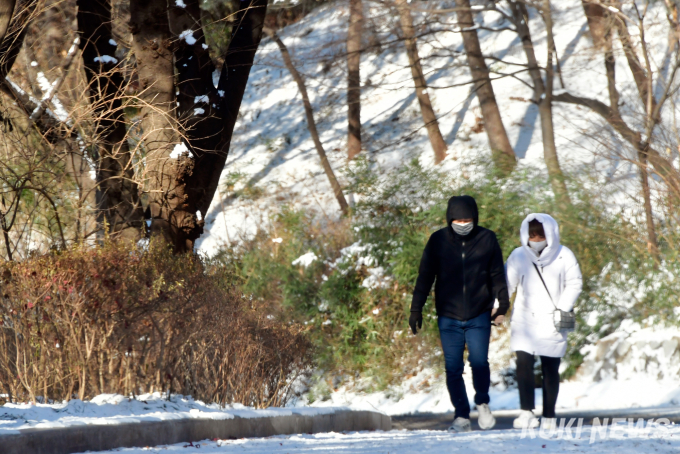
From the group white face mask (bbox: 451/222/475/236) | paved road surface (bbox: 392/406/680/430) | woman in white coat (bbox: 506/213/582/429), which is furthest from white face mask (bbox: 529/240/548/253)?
paved road surface (bbox: 392/406/680/430)

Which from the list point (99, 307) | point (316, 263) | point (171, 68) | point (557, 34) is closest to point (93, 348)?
point (99, 307)

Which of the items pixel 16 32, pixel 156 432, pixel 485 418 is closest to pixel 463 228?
pixel 485 418

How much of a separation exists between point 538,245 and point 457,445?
202 cm

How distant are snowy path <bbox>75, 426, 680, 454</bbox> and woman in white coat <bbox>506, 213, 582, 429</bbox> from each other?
912 mm

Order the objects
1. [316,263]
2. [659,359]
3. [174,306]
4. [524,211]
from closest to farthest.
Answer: [174,306], [659,359], [524,211], [316,263]

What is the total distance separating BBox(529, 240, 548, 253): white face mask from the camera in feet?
19.6

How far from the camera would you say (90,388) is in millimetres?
5266

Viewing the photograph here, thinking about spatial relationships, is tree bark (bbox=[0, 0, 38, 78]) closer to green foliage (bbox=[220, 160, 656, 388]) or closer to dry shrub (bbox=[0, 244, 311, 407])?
dry shrub (bbox=[0, 244, 311, 407])

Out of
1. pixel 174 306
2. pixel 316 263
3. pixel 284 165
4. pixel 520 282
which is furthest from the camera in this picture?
pixel 284 165

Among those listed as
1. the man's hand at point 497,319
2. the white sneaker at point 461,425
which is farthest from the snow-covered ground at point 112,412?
the man's hand at point 497,319

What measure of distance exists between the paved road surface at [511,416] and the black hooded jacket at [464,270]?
196cm

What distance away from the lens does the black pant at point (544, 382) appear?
601 cm

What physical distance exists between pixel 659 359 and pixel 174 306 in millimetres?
5925

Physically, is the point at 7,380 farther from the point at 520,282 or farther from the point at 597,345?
the point at 597,345
